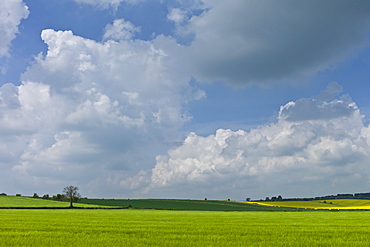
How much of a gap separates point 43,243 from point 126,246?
4.39m

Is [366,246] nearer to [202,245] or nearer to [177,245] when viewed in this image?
[202,245]

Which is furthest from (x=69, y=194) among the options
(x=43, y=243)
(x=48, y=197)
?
(x=43, y=243)

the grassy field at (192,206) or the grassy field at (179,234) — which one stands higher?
the grassy field at (179,234)

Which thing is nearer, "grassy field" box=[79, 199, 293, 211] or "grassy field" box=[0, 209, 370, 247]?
"grassy field" box=[0, 209, 370, 247]

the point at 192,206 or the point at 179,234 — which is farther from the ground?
the point at 179,234

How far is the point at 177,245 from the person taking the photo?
14.7 metres

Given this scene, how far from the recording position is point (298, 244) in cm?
1514

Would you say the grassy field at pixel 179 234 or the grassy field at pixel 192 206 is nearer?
the grassy field at pixel 179 234

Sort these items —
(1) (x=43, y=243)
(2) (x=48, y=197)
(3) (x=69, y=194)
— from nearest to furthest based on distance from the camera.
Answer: (1) (x=43, y=243) → (3) (x=69, y=194) → (2) (x=48, y=197)

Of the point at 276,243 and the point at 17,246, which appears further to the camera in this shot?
the point at 276,243

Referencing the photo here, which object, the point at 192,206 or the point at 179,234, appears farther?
the point at 192,206

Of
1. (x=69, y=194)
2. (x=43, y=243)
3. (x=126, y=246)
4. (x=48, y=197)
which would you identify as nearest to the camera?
(x=126, y=246)

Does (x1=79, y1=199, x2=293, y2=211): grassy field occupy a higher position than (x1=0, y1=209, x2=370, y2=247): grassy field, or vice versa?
(x1=0, y1=209, x2=370, y2=247): grassy field

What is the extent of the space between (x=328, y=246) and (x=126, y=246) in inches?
366
